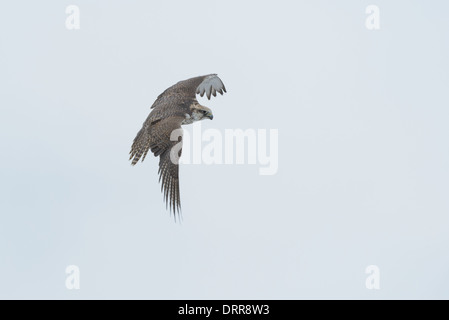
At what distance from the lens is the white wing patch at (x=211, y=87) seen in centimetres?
2758

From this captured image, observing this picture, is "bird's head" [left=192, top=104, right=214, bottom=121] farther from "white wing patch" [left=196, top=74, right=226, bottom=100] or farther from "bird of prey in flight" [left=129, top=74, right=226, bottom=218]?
"white wing patch" [left=196, top=74, right=226, bottom=100]

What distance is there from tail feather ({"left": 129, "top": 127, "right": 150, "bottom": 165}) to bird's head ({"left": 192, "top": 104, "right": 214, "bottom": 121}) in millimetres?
2119

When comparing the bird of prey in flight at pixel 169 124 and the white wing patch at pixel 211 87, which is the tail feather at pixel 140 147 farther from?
the white wing patch at pixel 211 87

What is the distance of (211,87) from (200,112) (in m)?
2.88

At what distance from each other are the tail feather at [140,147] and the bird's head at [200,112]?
2119mm

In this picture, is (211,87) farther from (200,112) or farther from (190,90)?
(200,112)

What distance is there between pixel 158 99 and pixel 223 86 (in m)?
2.63

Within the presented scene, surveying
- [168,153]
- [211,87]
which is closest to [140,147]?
[168,153]

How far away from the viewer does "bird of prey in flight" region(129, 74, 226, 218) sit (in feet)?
73.6

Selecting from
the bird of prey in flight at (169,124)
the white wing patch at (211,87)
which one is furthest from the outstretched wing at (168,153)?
the white wing patch at (211,87)

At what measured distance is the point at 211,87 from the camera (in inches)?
1098

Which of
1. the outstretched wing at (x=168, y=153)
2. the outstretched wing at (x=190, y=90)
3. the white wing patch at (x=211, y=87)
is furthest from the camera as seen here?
the white wing patch at (x=211, y=87)

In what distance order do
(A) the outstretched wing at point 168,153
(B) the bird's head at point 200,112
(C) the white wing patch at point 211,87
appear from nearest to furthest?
(A) the outstretched wing at point 168,153 < (B) the bird's head at point 200,112 < (C) the white wing patch at point 211,87

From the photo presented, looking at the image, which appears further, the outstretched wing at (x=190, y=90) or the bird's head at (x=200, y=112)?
the outstretched wing at (x=190, y=90)
